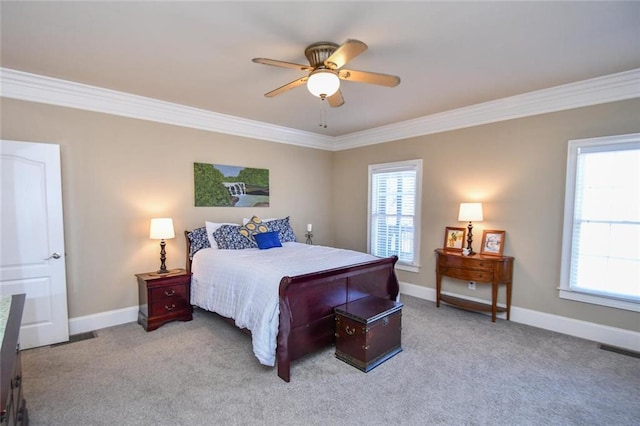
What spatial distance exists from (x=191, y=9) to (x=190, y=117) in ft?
7.70

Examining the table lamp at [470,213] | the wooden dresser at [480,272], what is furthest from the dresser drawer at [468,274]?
the table lamp at [470,213]

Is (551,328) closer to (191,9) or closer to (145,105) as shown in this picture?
(191,9)

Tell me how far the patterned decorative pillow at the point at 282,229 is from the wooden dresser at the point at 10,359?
3.00m

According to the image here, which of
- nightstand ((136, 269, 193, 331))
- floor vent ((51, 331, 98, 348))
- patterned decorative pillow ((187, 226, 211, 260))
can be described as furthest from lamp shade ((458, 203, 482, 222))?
floor vent ((51, 331, 98, 348))

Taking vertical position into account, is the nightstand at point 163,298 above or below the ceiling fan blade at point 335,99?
below

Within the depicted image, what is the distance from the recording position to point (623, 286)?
311cm

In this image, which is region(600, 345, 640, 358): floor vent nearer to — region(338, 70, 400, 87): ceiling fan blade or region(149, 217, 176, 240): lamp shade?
region(338, 70, 400, 87): ceiling fan blade

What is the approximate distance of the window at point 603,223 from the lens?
121 inches

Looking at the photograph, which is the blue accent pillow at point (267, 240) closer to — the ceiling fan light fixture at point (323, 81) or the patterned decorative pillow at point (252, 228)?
the patterned decorative pillow at point (252, 228)

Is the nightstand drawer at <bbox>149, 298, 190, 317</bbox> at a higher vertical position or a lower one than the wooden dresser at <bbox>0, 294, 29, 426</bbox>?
lower

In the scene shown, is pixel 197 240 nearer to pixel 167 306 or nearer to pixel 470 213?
pixel 167 306

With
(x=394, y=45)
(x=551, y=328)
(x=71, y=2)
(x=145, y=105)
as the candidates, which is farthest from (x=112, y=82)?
(x=551, y=328)

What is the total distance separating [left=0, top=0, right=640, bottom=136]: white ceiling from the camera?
2.03 m

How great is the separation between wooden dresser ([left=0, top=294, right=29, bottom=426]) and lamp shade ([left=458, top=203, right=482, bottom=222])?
415 cm
